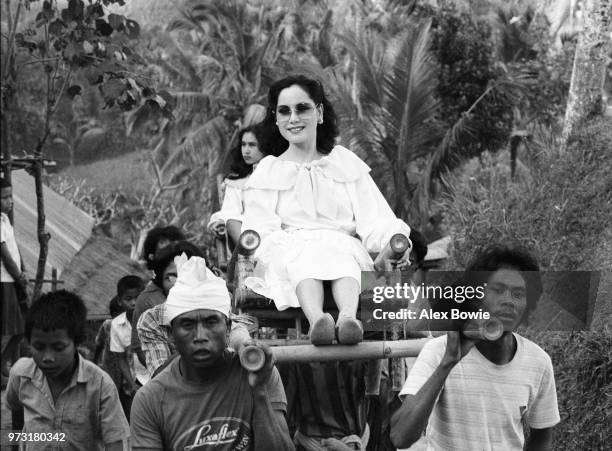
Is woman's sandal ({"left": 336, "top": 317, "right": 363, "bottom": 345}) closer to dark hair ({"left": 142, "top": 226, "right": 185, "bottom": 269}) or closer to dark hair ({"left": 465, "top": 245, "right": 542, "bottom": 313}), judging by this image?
dark hair ({"left": 465, "top": 245, "right": 542, "bottom": 313})

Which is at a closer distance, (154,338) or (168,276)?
(154,338)

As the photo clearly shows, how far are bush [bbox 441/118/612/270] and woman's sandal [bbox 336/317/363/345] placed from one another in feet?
15.7

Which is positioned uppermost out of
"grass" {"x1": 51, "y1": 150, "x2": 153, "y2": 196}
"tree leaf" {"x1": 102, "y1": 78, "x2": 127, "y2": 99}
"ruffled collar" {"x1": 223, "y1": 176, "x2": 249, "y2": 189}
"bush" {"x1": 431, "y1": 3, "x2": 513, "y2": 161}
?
"grass" {"x1": 51, "y1": 150, "x2": 153, "y2": 196}

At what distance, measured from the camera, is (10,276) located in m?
10.9

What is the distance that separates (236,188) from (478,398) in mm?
3723

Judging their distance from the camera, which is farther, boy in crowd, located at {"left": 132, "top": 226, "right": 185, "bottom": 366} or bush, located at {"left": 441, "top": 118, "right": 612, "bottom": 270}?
bush, located at {"left": 441, "top": 118, "right": 612, "bottom": 270}

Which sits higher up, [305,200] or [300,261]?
[305,200]

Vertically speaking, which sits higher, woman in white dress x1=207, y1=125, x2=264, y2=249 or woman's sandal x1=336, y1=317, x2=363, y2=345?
woman in white dress x1=207, y1=125, x2=264, y2=249

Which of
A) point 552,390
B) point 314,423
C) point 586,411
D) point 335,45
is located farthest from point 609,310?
point 335,45

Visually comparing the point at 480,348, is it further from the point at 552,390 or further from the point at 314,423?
the point at 314,423

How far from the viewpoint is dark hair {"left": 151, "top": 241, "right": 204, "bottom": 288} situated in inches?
276

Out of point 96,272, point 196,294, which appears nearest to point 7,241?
point 196,294

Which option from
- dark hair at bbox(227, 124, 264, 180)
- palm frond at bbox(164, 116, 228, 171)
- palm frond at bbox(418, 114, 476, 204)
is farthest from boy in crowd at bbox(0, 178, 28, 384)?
palm frond at bbox(164, 116, 228, 171)

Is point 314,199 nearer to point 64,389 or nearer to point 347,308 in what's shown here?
point 347,308
